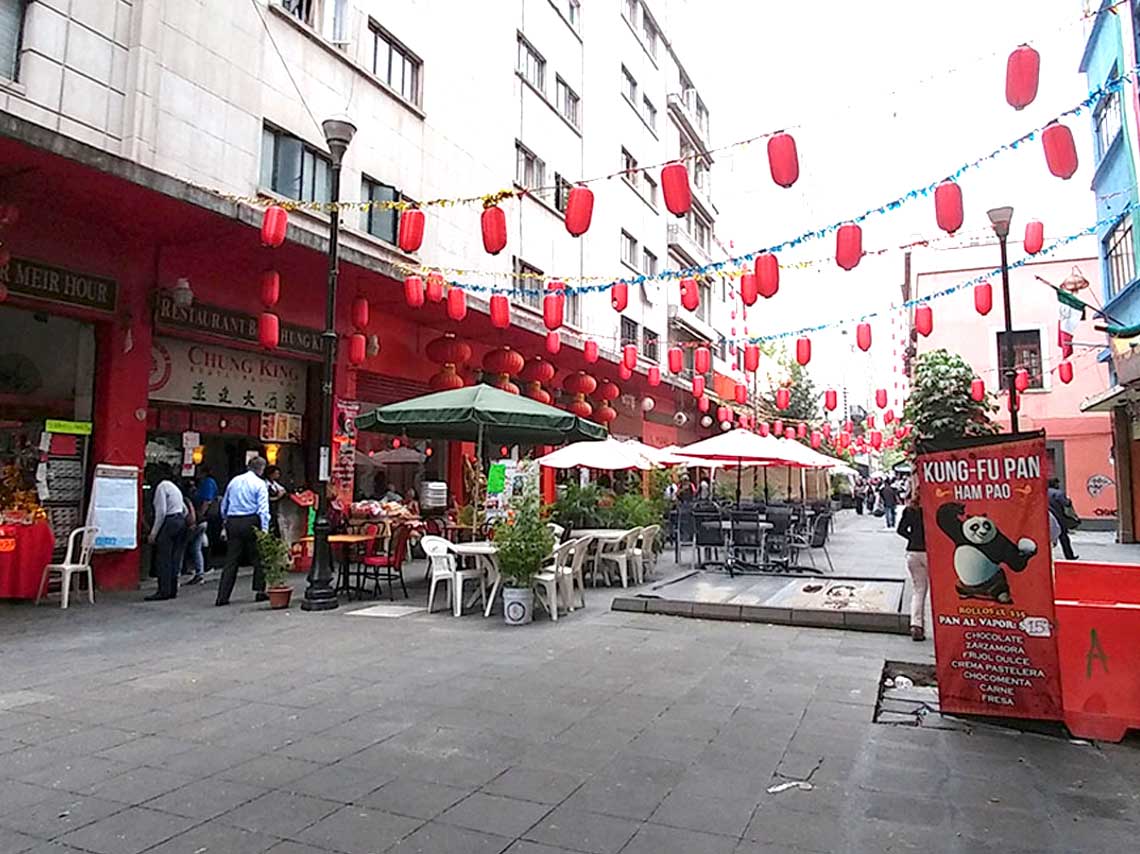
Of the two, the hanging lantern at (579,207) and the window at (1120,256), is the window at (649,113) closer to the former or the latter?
the window at (1120,256)

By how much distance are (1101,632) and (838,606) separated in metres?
4.41

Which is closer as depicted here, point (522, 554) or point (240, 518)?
point (522, 554)

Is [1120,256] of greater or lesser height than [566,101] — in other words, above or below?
below

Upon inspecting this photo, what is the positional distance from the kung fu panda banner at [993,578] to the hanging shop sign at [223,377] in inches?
409

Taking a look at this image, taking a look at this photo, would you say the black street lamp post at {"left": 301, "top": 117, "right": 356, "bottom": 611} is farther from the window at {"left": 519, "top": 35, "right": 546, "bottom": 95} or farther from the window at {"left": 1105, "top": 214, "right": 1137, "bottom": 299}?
the window at {"left": 1105, "top": 214, "right": 1137, "bottom": 299}

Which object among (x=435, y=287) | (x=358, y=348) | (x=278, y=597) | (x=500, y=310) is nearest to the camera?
(x=278, y=597)

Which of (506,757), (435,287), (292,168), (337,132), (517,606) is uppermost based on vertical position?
(292,168)

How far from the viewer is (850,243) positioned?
1002 centimetres

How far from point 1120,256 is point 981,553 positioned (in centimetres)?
1789

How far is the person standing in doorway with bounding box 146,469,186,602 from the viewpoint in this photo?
33.1 ft

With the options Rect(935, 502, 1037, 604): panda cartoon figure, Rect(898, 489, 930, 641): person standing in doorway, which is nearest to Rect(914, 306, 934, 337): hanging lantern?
Rect(898, 489, 930, 641): person standing in doorway

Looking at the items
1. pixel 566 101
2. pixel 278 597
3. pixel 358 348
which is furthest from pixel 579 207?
pixel 566 101

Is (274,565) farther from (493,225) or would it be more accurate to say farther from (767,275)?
(767,275)

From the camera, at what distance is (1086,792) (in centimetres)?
410
